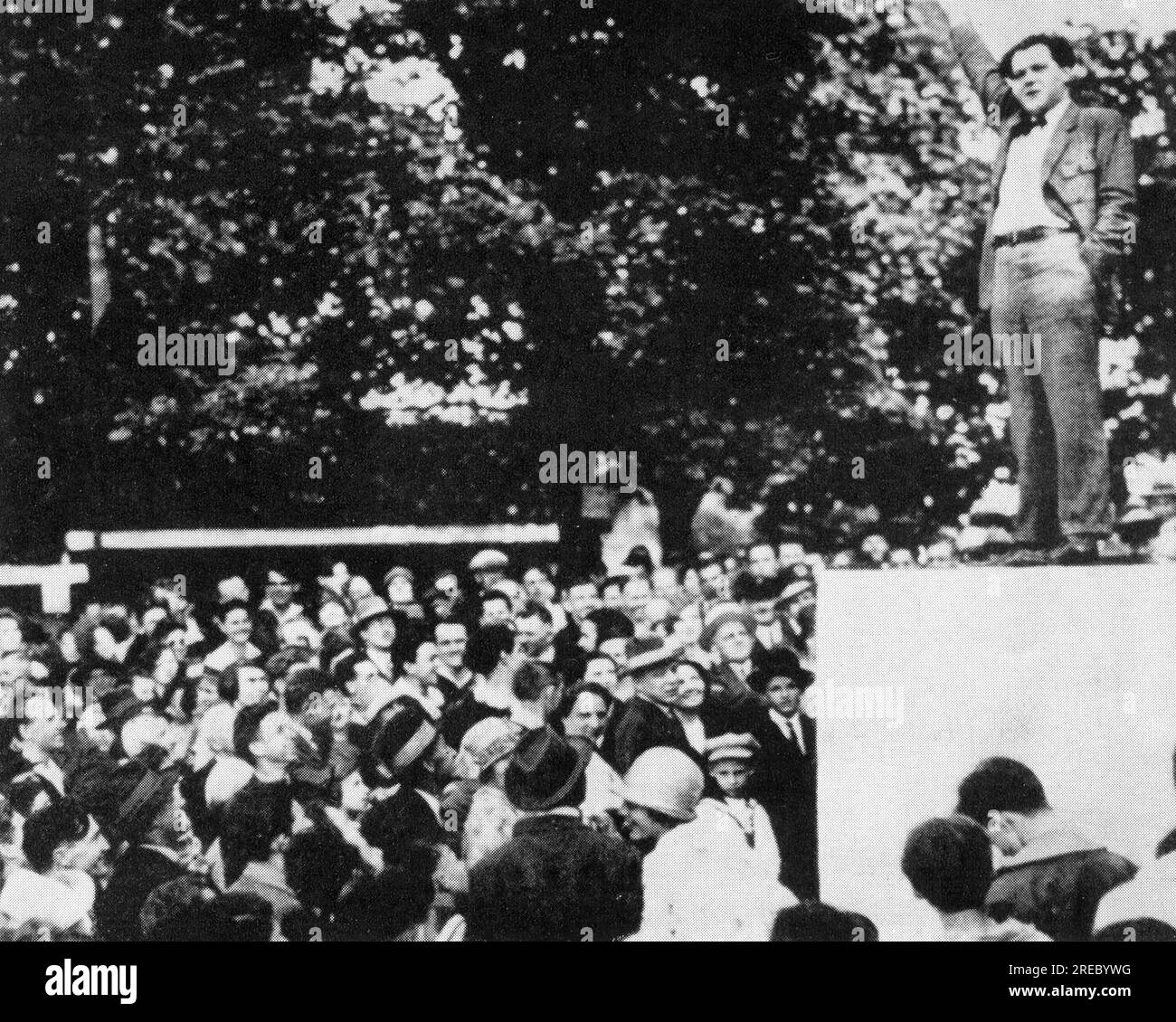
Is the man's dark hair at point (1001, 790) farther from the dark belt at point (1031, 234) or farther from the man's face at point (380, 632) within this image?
the man's face at point (380, 632)

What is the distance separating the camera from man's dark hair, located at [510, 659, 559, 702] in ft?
12.4

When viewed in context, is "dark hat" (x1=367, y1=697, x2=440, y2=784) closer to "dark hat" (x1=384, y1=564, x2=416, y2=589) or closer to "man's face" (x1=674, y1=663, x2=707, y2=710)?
"dark hat" (x1=384, y1=564, x2=416, y2=589)

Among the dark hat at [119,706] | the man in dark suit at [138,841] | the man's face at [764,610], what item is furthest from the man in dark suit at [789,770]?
the dark hat at [119,706]

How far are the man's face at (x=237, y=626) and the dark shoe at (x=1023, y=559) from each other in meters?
2.53

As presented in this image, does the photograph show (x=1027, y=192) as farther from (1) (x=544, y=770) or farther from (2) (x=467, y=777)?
(2) (x=467, y=777)

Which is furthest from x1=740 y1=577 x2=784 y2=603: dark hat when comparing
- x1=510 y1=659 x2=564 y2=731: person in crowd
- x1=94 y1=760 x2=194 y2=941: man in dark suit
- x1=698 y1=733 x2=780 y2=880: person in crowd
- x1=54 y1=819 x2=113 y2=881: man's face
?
x1=54 y1=819 x2=113 y2=881: man's face

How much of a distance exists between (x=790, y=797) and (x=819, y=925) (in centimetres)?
44

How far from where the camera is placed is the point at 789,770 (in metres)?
3.75

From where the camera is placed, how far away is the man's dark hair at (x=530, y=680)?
12.4 ft

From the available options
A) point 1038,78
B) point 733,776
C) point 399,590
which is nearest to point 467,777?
point 399,590

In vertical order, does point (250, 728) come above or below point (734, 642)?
below

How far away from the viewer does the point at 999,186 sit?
3.82m

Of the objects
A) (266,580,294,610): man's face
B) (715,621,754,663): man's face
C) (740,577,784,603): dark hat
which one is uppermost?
(266,580,294,610): man's face
